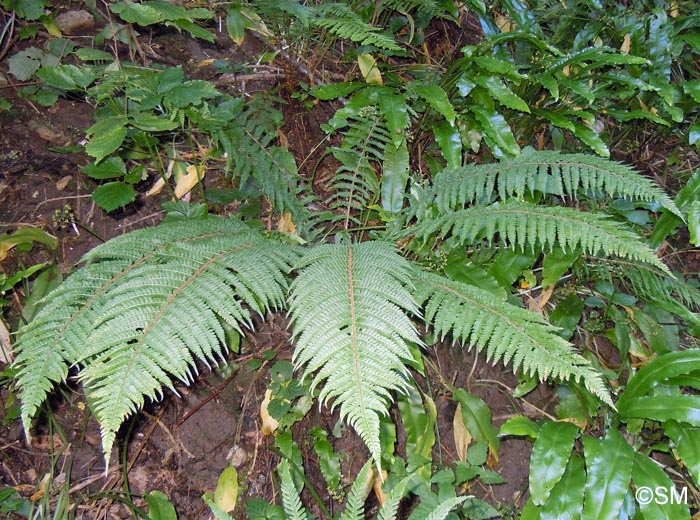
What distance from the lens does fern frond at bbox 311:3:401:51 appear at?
2092 mm

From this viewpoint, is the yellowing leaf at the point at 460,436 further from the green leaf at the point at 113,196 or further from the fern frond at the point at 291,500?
the green leaf at the point at 113,196

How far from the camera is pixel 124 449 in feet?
6.62

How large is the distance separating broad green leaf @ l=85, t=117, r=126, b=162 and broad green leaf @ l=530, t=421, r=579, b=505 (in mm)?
1952

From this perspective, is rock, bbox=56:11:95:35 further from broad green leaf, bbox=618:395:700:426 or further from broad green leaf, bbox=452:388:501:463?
broad green leaf, bbox=618:395:700:426

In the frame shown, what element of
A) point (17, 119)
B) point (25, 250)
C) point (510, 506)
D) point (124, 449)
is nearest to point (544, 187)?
point (510, 506)

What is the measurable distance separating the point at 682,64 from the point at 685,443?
265cm

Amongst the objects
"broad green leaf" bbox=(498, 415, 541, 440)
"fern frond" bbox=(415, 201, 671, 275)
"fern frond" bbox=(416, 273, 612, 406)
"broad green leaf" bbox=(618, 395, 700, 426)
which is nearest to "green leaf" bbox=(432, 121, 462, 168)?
"fern frond" bbox=(415, 201, 671, 275)

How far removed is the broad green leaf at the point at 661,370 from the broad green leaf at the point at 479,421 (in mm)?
572

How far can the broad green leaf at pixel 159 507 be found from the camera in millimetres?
1928

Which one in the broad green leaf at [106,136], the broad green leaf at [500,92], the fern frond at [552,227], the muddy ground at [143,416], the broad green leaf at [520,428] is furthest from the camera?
the broad green leaf at [500,92]

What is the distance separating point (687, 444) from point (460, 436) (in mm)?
879

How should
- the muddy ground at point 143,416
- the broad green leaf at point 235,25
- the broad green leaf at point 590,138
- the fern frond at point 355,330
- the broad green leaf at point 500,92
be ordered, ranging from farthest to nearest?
the broad green leaf at point 235,25 → the broad green leaf at point 590,138 → the broad green leaf at point 500,92 → the muddy ground at point 143,416 → the fern frond at point 355,330

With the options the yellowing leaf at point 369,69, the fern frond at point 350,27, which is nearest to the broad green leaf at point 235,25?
the fern frond at point 350,27

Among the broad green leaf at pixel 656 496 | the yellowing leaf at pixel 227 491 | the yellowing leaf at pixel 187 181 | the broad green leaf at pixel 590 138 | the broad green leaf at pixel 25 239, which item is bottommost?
the yellowing leaf at pixel 227 491
